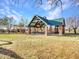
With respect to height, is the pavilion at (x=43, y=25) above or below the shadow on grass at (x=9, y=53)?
above

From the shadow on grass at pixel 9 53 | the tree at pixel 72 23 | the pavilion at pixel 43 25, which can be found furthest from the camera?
the tree at pixel 72 23

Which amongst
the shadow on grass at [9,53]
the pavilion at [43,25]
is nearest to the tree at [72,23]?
the pavilion at [43,25]

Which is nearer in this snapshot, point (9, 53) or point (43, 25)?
point (9, 53)

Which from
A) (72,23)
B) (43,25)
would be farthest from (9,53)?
(72,23)

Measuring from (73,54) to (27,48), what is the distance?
11.0 feet

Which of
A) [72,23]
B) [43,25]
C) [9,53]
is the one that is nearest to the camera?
[9,53]

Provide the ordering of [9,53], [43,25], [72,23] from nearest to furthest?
[9,53], [43,25], [72,23]

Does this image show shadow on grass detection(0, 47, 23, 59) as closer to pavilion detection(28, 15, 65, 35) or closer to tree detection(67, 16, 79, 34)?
pavilion detection(28, 15, 65, 35)

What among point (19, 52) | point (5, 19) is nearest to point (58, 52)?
point (19, 52)

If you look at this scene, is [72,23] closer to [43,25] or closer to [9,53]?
[43,25]

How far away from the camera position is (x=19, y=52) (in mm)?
12469

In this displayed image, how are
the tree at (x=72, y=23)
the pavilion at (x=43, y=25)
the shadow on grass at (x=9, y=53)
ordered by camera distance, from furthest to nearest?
the tree at (x=72, y=23) → the pavilion at (x=43, y=25) → the shadow on grass at (x=9, y=53)

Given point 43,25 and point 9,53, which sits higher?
point 43,25

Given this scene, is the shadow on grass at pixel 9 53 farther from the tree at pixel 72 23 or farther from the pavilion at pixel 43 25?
the tree at pixel 72 23
